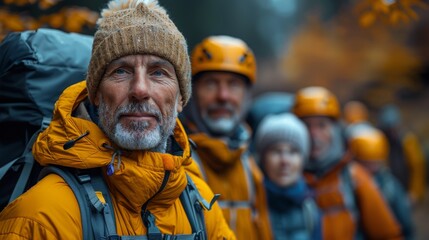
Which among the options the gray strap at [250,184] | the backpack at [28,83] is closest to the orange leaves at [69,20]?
the backpack at [28,83]

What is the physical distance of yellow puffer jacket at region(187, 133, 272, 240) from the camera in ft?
20.8

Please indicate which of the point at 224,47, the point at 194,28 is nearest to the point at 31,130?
the point at 224,47

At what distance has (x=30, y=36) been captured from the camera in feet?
14.6

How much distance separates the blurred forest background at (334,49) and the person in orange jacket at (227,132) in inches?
434

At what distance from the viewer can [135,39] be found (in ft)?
12.7

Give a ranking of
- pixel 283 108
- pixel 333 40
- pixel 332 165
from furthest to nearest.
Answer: pixel 333 40 → pixel 283 108 → pixel 332 165

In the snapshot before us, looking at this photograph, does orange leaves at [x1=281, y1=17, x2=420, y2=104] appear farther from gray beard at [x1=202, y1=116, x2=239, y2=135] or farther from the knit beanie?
gray beard at [x1=202, y1=116, x2=239, y2=135]

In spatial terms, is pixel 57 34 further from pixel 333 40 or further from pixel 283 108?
pixel 333 40

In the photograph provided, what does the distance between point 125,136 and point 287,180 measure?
11.8 ft

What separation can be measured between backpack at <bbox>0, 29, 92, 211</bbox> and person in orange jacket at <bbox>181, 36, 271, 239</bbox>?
209cm

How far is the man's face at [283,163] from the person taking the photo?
23.6 feet

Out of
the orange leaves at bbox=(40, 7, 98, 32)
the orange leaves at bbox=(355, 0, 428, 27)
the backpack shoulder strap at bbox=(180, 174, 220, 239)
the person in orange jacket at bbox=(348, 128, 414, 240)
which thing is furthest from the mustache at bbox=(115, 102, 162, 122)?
the person in orange jacket at bbox=(348, 128, 414, 240)

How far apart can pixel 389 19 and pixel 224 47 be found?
210 centimetres

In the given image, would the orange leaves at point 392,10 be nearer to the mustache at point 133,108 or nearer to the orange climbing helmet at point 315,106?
the mustache at point 133,108
